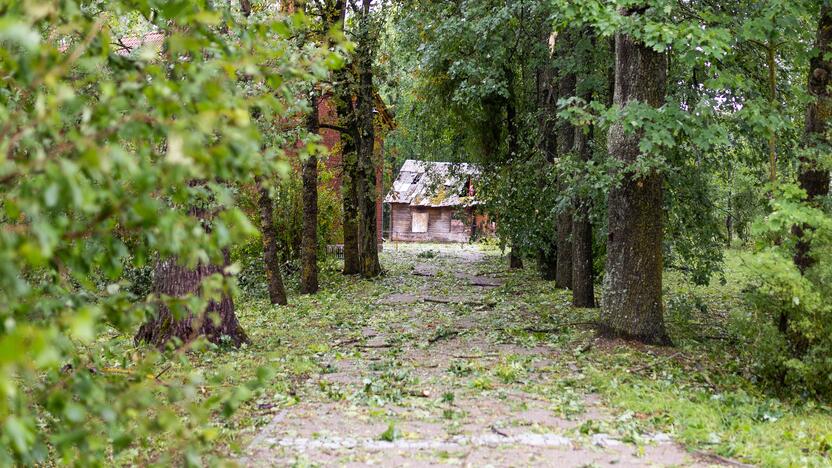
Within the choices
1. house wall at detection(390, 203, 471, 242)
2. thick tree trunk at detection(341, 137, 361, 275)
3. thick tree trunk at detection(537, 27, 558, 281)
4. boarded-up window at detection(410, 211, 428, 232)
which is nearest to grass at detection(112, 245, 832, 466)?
thick tree trunk at detection(537, 27, 558, 281)

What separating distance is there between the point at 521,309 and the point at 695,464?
364 inches

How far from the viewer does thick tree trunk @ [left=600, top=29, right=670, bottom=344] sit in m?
10.1

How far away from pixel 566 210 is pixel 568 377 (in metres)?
5.78

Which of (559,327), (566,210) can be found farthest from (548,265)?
(559,327)

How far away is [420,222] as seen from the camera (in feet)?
170

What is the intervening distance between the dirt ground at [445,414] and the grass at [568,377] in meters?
0.06

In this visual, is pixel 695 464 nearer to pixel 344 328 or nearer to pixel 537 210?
pixel 344 328

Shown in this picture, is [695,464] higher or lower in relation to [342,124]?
lower

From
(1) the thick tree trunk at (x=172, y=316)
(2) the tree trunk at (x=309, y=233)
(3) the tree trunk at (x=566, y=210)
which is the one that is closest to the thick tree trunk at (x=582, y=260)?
(3) the tree trunk at (x=566, y=210)

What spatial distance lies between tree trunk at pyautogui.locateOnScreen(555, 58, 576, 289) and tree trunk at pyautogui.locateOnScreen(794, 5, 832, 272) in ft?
15.9

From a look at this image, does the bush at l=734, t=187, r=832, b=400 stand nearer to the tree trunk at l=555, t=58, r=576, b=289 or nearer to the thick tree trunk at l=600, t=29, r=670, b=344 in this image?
the thick tree trunk at l=600, t=29, r=670, b=344

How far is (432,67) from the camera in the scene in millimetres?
18984

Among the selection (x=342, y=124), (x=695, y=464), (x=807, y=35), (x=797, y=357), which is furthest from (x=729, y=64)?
(x=342, y=124)

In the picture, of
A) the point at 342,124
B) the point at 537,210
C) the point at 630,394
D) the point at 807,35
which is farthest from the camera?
the point at 342,124
